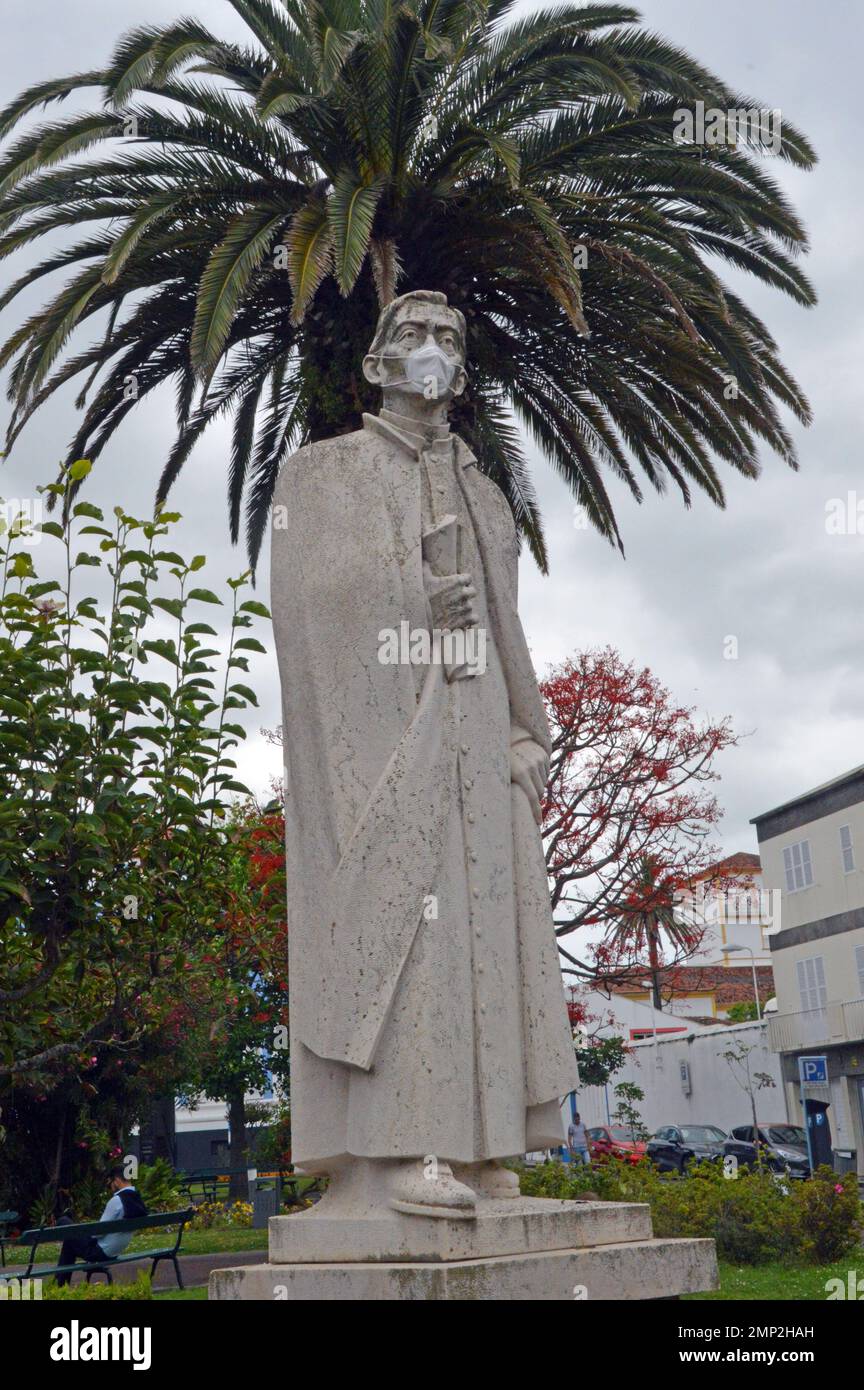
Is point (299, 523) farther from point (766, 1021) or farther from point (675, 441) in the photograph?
point (766, 1021)

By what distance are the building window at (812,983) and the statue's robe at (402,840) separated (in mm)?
37683

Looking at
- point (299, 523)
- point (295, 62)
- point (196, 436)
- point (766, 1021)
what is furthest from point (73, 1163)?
point (766, 1021)

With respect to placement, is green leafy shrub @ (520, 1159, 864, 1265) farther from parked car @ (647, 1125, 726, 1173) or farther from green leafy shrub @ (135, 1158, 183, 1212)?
parked car @ (647, 1125, 726, 1173)

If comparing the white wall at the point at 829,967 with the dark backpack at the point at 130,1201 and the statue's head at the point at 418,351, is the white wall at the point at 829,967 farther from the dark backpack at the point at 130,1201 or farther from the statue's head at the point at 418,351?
the statue's head at the point at 418,351

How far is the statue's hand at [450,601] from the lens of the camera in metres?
5.05

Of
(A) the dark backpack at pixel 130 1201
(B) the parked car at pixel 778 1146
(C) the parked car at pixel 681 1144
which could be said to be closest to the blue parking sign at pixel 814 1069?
(C) the parked car at pixel 681 1144

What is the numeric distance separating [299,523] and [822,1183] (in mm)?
9702

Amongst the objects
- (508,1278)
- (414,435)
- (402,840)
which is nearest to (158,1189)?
(414,435)

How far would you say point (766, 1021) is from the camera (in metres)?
42.7

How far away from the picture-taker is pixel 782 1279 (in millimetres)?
11023

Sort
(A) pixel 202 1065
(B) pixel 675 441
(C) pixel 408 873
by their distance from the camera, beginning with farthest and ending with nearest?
(A) pixel 202 1065
(B) pixel 675 441
(C) pixel 408 873

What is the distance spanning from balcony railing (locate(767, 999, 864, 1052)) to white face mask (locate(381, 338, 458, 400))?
1389 inches

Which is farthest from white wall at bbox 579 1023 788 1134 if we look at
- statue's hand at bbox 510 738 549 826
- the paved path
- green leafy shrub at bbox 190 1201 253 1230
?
statue's hand at bbox 510 738 549 826
